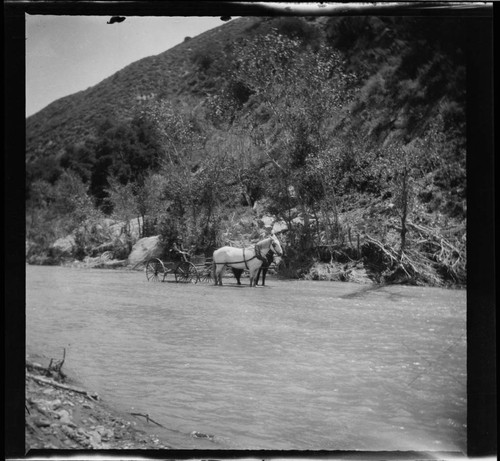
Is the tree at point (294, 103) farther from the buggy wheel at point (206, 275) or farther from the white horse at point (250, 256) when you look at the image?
the buggy wheel at point (206, 275)

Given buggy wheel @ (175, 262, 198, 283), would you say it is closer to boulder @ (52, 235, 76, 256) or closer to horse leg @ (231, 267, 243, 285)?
horse leg @ (231, 267, 243, 285)

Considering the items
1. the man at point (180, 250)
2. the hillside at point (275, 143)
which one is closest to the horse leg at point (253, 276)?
the hillside at point (275, 143)

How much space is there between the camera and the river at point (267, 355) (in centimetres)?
425

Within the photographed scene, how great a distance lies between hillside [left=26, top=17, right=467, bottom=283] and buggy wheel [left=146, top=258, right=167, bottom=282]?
0.25 meters

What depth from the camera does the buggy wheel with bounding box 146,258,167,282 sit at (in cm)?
→ 485

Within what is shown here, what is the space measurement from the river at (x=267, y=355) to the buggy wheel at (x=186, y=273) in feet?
0.35

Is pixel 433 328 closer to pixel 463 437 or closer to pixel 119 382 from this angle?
pixel 463 437

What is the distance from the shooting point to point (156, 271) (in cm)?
485

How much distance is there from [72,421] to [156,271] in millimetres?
1315

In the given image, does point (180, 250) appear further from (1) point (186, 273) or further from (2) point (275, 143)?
(2) point (275, 143)

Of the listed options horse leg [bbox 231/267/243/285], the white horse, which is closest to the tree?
the white horse

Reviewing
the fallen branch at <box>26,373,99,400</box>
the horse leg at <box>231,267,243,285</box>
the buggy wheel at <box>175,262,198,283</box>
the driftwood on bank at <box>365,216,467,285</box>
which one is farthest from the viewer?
the buggy wheel at <box>175,262,198,283</box>
